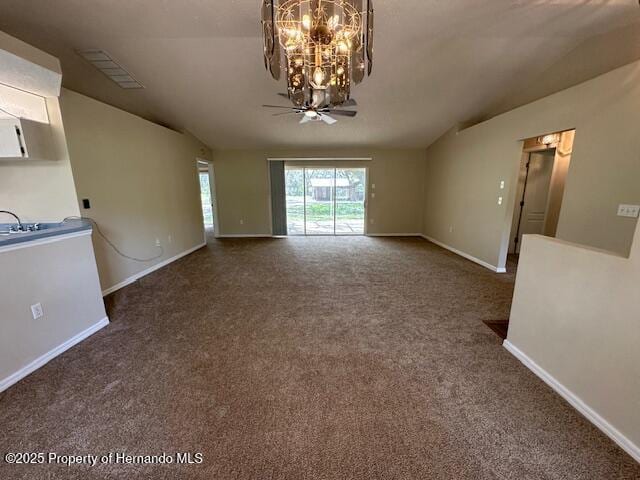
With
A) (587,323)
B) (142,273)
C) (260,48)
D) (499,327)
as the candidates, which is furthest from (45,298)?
(499,327)

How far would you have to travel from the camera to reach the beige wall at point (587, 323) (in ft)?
4.05

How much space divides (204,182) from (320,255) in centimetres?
580

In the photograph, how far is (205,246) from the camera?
5.77 meters

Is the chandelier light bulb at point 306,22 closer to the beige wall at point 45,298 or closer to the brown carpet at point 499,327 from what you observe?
the beige wall at point 45,298

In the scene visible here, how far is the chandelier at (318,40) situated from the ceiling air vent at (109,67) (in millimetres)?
2261

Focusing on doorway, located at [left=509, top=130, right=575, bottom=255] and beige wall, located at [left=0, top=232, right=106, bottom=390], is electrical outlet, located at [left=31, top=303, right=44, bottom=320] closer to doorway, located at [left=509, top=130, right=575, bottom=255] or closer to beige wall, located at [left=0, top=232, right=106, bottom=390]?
beige wall, located at [left=0, top=232, right=106, bottom=390]

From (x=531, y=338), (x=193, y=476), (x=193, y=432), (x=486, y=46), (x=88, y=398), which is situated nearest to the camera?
(x=193, y=476)

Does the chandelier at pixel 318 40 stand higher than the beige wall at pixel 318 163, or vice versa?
the chandelier at pixel 318 40

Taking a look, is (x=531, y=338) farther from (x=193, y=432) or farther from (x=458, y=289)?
(x=193, y=432)

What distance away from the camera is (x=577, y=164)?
274 cm

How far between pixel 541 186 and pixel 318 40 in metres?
5.15

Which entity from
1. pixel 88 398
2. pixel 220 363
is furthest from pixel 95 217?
pixel 220 363

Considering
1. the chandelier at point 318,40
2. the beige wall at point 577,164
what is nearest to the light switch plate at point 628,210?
the beige wall at point 577,164

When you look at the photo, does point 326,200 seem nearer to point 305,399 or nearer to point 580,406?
point 305,399
